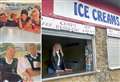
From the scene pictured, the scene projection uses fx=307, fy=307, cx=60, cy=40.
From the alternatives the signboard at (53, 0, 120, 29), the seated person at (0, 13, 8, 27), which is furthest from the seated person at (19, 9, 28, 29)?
the signboard at (53, 0, 120, 29)

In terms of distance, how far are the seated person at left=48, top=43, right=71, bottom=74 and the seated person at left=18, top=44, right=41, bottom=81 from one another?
1600mm

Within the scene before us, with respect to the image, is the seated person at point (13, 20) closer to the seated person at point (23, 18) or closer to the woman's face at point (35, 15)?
the seated person at point (23, 18)

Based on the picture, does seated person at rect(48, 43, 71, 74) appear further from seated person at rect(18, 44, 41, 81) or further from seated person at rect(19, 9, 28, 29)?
seated person at rect(19, 9, 28, 29)

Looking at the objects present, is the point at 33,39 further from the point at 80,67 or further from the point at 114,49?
the point at 114,49

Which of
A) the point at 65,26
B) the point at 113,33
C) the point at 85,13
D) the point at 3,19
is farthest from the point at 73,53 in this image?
the point at 3,19

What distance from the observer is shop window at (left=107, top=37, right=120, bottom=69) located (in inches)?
324

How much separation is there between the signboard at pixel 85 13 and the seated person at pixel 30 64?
1598mm

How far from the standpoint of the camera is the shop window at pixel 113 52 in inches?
324

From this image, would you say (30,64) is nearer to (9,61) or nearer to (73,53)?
(9,61)

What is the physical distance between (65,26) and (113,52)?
2716 millimetres

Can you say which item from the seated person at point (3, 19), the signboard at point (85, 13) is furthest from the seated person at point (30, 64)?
the signboard at point (85, 13)

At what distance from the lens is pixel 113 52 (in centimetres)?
852

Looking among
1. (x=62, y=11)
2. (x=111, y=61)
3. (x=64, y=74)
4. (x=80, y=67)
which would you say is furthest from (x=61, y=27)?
(x=111, y=61)

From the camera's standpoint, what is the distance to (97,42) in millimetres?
7562
